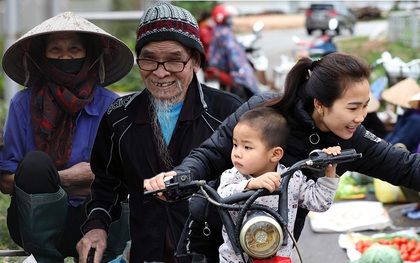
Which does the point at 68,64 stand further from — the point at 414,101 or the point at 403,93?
the point at 403,93

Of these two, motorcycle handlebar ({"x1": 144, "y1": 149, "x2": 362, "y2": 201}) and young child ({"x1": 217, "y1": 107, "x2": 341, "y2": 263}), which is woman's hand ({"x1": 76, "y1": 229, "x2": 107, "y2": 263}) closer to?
young child ({"x1": 217, "y1": 107, "x2": 341, "y2": 263})

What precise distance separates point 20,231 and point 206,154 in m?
1.29

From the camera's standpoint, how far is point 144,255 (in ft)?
12.4

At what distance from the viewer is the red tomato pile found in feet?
19.2

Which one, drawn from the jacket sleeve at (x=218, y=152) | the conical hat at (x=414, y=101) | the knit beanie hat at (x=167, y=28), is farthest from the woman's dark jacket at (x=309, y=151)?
the conical hat at (x=414, y=101)

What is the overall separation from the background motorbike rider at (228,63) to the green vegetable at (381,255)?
5.54m

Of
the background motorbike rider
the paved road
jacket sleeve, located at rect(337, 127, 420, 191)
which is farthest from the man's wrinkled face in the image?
the paved road

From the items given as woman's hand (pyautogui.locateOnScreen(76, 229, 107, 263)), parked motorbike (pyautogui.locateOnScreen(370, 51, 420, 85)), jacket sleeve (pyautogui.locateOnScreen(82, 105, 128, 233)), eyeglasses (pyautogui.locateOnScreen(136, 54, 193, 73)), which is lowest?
parked motorbike (pyautogui.locateOnScreen(370, 51, 420, 85))

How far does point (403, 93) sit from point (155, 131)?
4216 millimetres

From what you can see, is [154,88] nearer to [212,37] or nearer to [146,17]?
[146,17]

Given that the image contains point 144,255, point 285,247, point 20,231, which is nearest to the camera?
point 285,247

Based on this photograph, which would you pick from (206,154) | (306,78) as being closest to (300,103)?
(306,78)

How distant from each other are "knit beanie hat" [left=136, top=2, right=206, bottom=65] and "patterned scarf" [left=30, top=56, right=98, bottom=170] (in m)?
0.54

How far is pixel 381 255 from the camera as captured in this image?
550 cm
